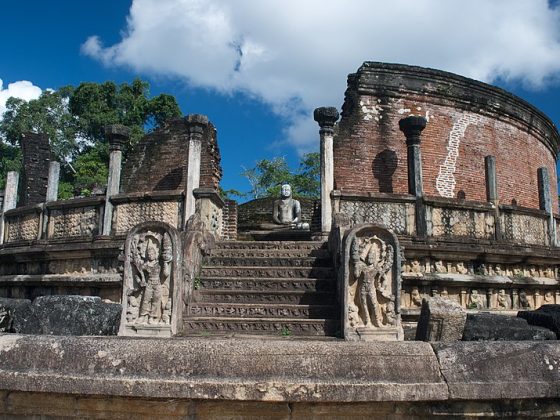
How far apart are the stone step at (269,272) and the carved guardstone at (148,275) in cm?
188

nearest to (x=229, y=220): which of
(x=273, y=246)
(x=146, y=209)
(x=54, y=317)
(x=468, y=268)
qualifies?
(x=146, y=209)

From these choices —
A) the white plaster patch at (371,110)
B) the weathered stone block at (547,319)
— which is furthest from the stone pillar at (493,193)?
the weathered stone block at (547,319)

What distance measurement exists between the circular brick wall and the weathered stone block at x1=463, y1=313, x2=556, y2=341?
9.51 meters

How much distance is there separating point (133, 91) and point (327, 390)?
32978 millimetres

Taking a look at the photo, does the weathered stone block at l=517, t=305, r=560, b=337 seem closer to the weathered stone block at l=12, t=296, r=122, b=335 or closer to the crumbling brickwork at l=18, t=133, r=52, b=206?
the weathered stone block at l=12, t=296, r=122, b=335

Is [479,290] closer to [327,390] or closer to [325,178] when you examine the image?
[325,178]

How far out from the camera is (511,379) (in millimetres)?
2229

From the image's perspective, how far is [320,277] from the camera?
7742 mm

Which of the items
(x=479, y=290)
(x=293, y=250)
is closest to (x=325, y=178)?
(x=293, y=250)

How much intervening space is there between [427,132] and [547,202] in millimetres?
4283

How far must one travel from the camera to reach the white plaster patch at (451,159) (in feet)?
48.2

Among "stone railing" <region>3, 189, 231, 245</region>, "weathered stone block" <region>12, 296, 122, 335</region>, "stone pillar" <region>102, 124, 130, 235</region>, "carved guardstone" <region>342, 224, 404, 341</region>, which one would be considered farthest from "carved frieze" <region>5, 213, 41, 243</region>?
"carved guardstone" <region>342, 224, 404, 341</region>

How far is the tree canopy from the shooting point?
103 ft

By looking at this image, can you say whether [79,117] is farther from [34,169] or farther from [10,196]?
[10,196]
